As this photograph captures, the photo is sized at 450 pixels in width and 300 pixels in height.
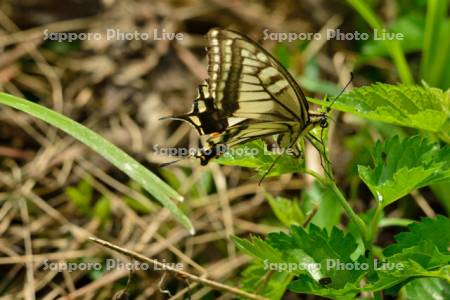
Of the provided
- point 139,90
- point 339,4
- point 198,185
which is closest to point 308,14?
point 339,4

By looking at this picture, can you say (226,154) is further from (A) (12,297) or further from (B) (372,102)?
(A) (12,297)

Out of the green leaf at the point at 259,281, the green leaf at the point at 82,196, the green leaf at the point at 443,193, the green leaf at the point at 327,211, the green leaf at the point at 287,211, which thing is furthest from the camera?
the green leaf at the point at 82,196

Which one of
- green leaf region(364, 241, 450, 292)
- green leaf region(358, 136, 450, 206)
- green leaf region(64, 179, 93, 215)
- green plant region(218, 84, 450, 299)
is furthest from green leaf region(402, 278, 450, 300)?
green leaf region(64, 179, 93, 215)

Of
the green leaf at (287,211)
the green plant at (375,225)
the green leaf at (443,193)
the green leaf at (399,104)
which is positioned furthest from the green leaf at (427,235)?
the green leaf at (443,193)

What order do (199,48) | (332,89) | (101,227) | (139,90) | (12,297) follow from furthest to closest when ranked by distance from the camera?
(199,48), (139,90), (332,89), (101,227), (12,297)

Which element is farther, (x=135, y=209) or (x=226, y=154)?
(x=135, y=209)

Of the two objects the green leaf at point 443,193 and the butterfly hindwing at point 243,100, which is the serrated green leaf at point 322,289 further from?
the green leaf at point 443,193
